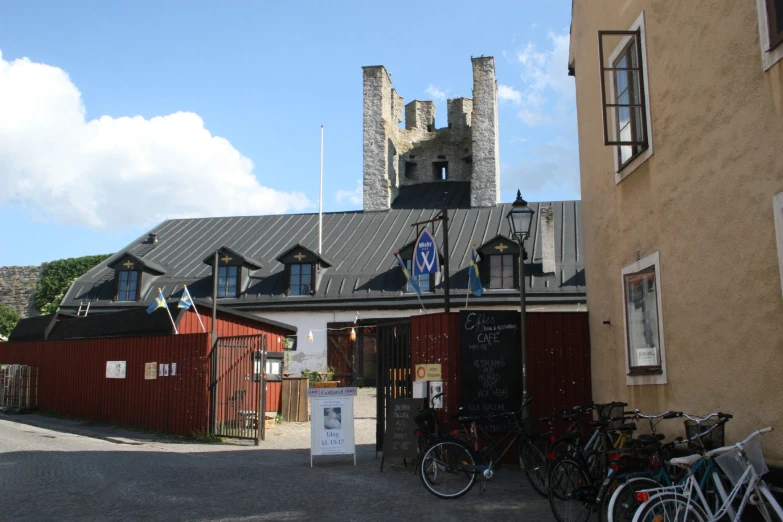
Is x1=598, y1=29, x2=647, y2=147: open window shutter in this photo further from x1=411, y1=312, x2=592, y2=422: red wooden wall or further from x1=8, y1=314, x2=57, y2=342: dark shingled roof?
x1=8, y1=314, x2=57, y2=342: dark shingled roof

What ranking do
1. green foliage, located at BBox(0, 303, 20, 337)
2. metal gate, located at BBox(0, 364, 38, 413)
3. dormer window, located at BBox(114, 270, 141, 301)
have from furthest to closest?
green foliage, located at BBox(0, 303, 20, 337), dormer window, located at BBox(114, 270, 141, 301), metal gate, located at BBox(0, 364, 38, 413)

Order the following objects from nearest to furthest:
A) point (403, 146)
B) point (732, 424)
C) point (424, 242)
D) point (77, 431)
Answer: point (732, 424), point (424, 242), point (77, 431), point (403, 146)

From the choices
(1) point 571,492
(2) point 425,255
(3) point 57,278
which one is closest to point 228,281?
(2) point 425,255

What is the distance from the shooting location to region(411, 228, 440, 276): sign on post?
588 inches

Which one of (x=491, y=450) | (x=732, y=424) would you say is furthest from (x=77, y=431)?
(x=732, y=424)

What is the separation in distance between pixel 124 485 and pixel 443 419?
4.61 m

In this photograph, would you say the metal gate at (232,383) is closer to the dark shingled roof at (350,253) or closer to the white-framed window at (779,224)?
the white-framed window at (779,224)

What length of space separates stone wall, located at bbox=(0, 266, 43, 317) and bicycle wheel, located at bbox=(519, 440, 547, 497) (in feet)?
150

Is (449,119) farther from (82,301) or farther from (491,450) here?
(491,450)

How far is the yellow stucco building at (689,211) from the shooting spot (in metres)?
7.39

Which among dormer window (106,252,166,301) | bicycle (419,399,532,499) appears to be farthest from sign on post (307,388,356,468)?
dormer window (106,252,166,301)

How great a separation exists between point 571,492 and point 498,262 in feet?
75.6

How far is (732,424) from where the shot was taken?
25.8ft

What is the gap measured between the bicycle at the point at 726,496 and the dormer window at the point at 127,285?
31.0m
